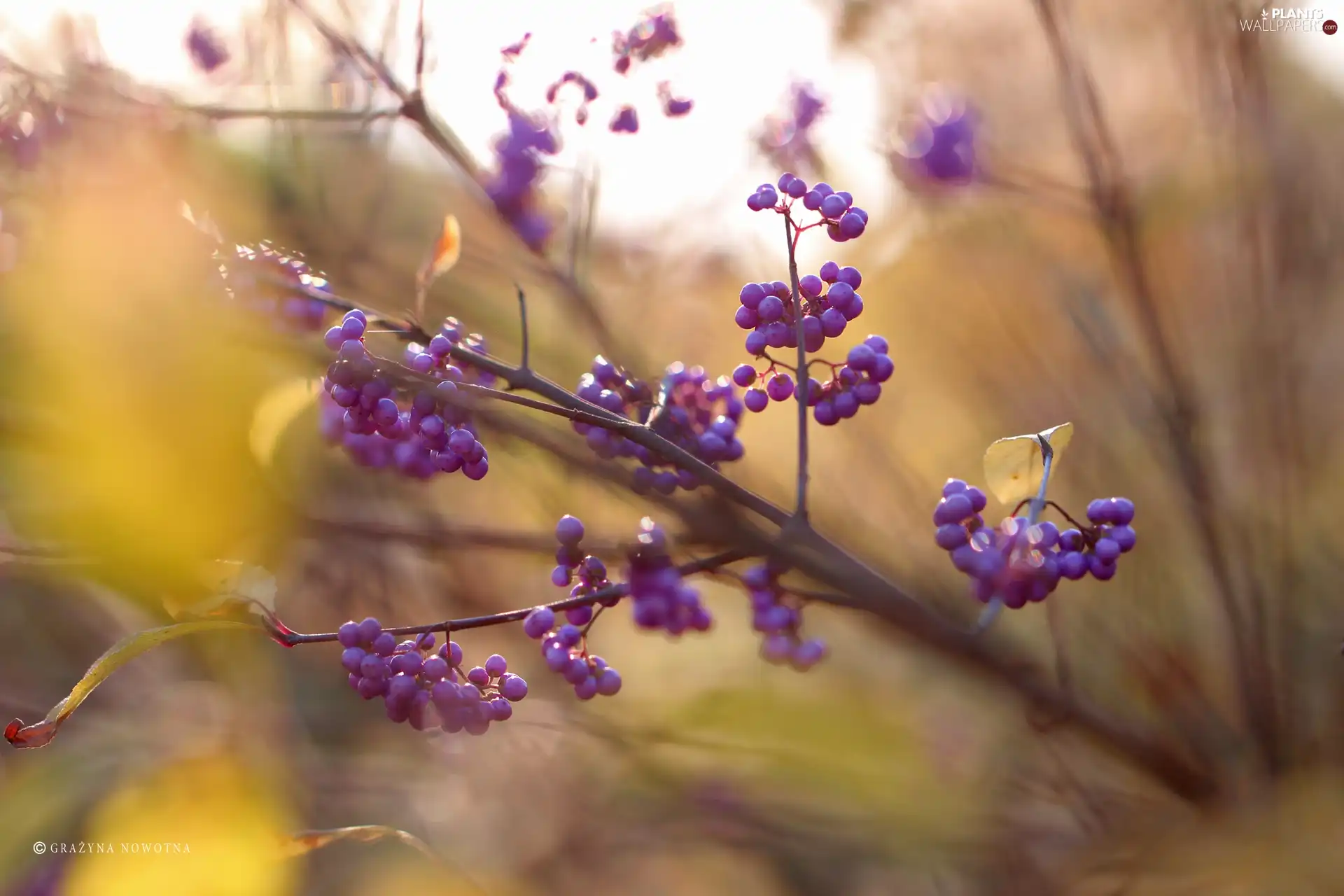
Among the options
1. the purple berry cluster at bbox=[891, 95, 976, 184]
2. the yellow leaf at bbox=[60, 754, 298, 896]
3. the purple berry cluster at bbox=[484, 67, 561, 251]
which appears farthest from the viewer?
the purple berry cluster at bbox=[891, 95, 976, 184]

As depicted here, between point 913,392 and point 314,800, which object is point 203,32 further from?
point 913,392

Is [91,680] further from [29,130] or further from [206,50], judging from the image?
[206,50]

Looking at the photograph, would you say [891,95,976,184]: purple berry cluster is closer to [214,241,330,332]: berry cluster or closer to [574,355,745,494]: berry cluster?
[574,355,745,494]: berry cluster

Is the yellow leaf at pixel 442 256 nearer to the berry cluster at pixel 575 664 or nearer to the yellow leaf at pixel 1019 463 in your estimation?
the berry cluster at pixel 575 664

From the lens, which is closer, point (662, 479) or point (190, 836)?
point (662, 479)

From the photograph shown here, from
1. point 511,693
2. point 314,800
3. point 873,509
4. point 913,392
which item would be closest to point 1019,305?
point 913,392

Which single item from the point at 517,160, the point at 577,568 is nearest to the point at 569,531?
the point at 577,568

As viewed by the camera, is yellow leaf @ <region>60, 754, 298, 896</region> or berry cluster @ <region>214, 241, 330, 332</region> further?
yellow leaf @ <region>60, 754, 298, 896</region>

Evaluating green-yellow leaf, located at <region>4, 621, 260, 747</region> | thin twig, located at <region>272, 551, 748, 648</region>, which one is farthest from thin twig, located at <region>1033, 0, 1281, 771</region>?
green-yellow leaf, located at <region>4, 621, 260, 747</region>

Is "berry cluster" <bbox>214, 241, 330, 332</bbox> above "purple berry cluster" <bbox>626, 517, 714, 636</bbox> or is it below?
above
